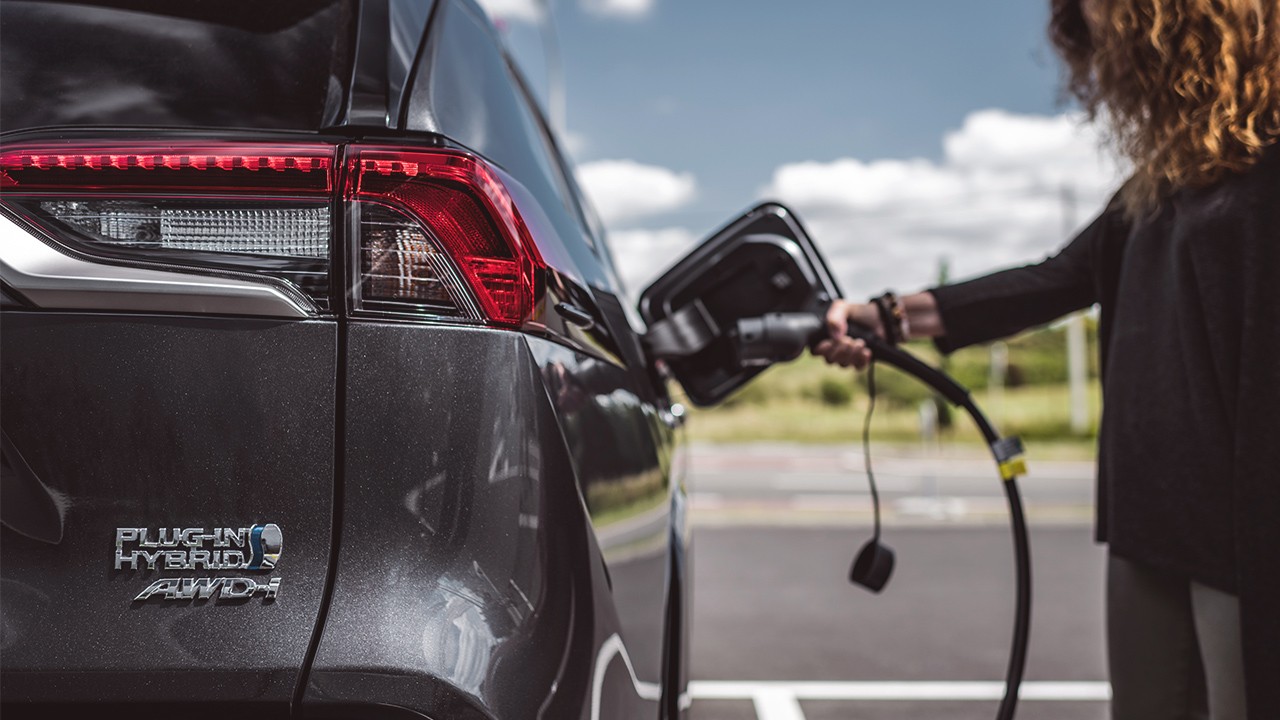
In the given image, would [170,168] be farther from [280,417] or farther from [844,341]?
[844,341]

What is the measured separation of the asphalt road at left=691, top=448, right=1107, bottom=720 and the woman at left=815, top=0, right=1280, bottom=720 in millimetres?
2126

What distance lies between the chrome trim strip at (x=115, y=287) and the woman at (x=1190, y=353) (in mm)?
1317

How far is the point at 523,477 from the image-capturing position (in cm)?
104

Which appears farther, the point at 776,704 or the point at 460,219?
the point at 776,704

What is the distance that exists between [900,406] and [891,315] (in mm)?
35093

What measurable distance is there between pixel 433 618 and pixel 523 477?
161 mm

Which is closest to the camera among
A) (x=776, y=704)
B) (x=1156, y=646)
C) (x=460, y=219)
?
(x=460, y=219)

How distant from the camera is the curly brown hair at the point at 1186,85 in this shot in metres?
1.72

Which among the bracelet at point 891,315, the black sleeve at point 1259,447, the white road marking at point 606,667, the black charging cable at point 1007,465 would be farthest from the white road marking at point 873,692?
the white road marking at point 606,667

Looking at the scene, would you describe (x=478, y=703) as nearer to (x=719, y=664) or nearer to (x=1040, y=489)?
(x=719, y=664)

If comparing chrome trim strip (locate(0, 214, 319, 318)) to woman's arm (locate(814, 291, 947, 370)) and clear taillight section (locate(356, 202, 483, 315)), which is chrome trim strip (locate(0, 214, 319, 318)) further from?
woman's arm (locate(814, 291, 947, 370))

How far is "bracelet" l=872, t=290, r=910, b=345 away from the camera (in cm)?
235

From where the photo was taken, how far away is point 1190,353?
175cm

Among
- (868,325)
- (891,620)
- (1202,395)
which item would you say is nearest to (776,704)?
(891,620)
